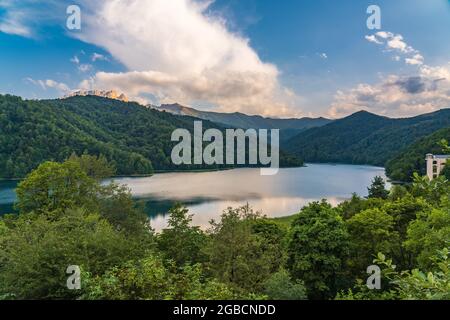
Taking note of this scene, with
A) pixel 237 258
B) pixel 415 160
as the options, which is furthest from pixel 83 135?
pixel 237 258

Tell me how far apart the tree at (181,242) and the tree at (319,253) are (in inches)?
180

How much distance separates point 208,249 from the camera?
46.7ft

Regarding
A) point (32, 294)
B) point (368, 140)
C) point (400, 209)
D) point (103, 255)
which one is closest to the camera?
point (32, 294)

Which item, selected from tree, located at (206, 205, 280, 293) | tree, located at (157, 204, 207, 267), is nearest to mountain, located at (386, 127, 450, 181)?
tree, located at (157, 204, 207, 267)

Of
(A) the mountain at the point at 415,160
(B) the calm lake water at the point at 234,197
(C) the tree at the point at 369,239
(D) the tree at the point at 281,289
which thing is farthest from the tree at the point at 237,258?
(A) the mountain at the point at 415,160

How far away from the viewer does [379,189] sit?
39.6 metres

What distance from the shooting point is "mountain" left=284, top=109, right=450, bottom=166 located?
13275cm

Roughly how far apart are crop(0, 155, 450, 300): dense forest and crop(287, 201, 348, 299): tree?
0.05m

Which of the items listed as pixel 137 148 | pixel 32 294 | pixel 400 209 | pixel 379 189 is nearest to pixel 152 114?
pixel 137 148

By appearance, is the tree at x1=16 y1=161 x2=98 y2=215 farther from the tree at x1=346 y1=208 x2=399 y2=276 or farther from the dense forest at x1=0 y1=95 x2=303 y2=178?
the dense forest at x1=0 y1=95 x2=303 y2=178
